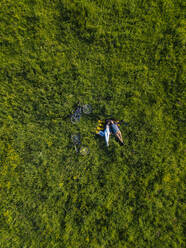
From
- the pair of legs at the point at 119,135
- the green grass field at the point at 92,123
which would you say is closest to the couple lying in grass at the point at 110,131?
the pair of legs at the point at 119,135

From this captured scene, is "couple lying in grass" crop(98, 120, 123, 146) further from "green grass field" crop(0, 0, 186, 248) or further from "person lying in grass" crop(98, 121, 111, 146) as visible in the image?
"green grass field" crop(0, 0, 186, 248)

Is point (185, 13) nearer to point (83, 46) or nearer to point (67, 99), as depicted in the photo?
point (83, 46)

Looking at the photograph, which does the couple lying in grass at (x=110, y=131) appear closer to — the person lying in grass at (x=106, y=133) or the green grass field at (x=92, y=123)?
the person lying in grass at (x=106, y=133)

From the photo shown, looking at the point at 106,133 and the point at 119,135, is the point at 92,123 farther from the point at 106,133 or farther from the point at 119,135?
the point at 119,135

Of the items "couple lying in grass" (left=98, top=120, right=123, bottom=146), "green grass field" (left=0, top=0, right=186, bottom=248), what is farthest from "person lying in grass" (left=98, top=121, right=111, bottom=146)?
"green grass field" (left=0, top=0, right=186, bottom=248)

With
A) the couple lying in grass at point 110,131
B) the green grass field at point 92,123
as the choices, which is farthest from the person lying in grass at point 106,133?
the green grass field at point 92,123

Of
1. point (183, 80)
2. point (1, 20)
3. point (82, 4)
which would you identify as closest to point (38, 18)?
point (1, 20)
